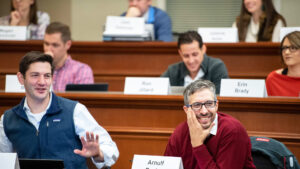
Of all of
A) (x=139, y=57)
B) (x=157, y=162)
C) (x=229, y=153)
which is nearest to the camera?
(x=157, y=162)

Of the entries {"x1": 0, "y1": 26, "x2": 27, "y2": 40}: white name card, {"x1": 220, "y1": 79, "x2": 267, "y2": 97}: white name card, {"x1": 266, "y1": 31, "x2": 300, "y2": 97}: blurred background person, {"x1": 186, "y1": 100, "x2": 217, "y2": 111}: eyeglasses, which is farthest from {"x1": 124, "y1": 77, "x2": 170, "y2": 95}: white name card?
{"x1": 0, "y1": 26, "x2": 27, "y2": 40}: white name card

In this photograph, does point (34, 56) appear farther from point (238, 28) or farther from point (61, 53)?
point (238, 28)

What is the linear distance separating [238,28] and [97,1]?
98.1 inches

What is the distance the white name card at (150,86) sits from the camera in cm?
322

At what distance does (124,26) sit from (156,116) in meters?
1.44

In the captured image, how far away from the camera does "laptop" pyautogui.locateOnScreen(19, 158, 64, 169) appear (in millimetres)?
2051

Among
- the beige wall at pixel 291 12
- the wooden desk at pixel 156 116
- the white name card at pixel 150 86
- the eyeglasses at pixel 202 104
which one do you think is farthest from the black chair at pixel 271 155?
the beige wall at pixel 291 12

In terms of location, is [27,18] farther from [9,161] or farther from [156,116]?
[9,161]

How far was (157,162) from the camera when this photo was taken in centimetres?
199

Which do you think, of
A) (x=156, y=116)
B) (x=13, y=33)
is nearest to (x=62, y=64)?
(x=13, y=33)

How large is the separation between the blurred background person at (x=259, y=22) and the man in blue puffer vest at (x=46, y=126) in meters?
2.49

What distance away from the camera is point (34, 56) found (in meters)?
2.63

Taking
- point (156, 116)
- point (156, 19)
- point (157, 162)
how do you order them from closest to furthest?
point (157, 162), point (156, 116), point (156, 19)

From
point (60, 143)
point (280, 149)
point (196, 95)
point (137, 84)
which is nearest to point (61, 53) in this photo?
point (137, 84)
